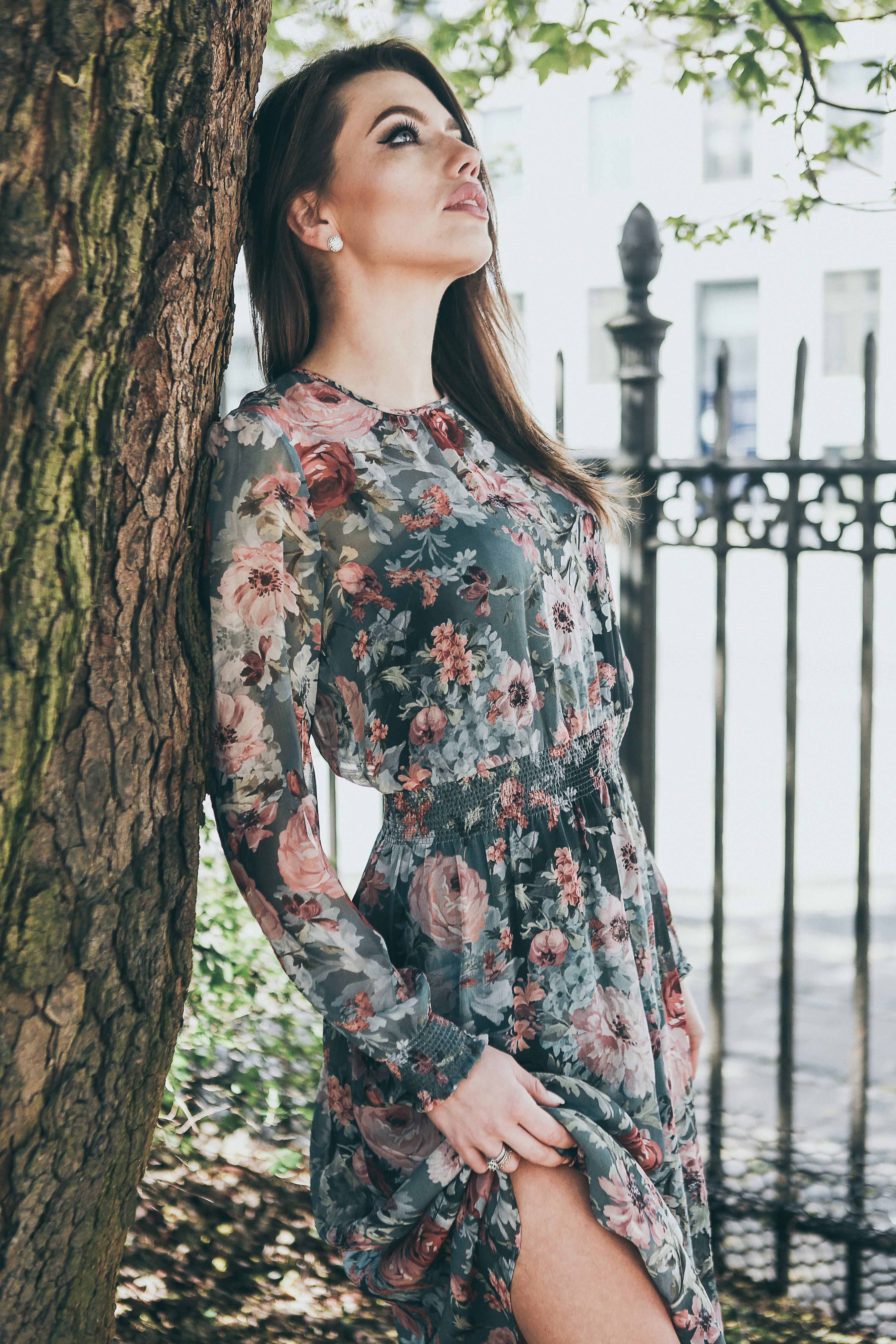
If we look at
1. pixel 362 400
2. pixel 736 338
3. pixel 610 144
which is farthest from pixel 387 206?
pixel 610 144

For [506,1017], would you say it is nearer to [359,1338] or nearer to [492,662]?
[492,662]

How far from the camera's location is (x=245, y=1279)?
2740 mm

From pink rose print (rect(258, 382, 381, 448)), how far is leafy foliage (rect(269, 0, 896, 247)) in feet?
2.98

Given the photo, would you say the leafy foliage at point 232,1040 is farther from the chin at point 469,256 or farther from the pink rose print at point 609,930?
the chin at point 469,256

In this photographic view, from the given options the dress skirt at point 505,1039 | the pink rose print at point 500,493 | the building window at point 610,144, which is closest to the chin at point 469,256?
the pink rose print at point 500,493

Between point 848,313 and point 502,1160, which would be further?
point 848,313

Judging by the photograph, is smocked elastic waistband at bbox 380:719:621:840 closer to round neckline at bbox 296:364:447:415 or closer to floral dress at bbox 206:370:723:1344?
floral dress at bbox 206:370:723:1344

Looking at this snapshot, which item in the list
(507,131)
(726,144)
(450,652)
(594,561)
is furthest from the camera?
(507,131)

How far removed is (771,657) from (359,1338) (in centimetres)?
1236

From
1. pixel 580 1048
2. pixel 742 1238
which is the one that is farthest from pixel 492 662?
pixel 742 1238

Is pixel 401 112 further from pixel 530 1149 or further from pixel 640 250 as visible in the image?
pixel 530 1149

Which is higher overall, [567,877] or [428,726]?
[428,726]

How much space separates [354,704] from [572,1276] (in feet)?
2.62

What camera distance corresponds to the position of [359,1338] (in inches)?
104
